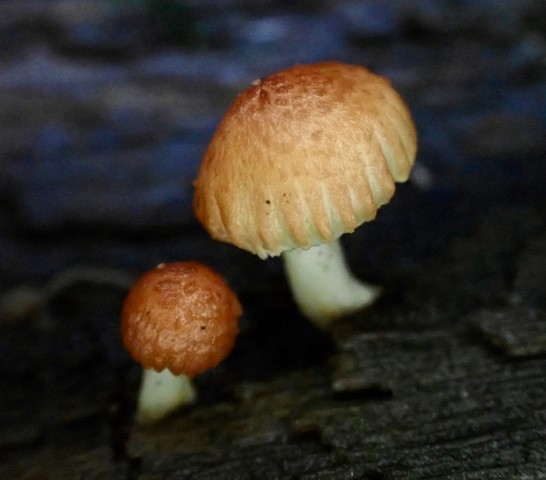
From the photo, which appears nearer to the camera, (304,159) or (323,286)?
(304,159)

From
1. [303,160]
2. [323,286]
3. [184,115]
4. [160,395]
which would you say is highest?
[184,115]

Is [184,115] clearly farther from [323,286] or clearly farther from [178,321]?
[178,321]

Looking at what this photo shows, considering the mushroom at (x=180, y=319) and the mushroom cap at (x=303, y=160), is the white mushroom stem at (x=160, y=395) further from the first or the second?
the mushroom cap at (x=303, y=160)

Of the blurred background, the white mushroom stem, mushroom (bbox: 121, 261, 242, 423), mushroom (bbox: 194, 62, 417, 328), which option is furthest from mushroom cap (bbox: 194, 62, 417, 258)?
the blurred background

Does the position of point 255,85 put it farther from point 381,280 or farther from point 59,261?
point 59,261

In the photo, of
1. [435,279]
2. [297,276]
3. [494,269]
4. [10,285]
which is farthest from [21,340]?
[494,269]

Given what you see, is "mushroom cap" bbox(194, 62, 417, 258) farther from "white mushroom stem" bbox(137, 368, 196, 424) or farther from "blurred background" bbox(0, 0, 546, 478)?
"blurred background" bbox(0, 0, 546, 478)

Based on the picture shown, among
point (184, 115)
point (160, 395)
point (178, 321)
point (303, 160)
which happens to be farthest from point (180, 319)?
point (184, 115)
